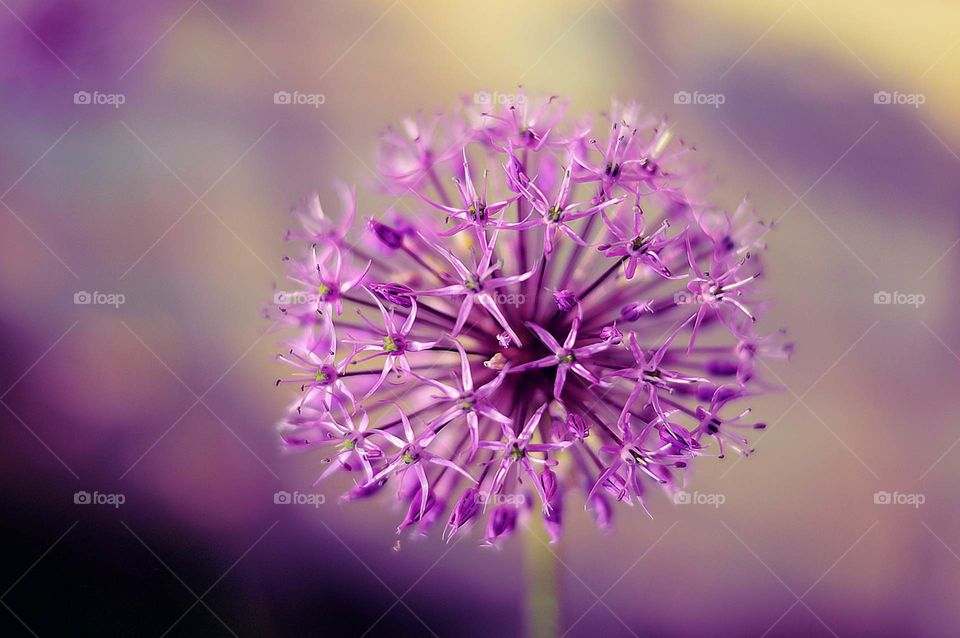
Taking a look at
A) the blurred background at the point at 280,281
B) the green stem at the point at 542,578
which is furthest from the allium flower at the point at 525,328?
the blurred background at the point at 280,281

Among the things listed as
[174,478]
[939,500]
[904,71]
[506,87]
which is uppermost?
[904,71]

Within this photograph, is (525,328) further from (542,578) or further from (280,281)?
(280,281)

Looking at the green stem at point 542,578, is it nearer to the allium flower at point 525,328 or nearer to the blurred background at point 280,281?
the allium flower at point 525,328

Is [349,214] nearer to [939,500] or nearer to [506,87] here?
[506,87]

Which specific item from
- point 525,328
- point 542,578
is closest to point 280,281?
point 525,328

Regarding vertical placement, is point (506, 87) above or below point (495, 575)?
above

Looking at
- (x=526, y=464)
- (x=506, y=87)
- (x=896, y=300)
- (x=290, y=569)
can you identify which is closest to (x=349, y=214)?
(x=526, y=464)

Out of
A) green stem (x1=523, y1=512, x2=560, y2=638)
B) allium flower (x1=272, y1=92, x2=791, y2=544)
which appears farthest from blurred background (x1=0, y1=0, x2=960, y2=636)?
allium flower (x1=272, y1=92, x2=791, y2=544)
